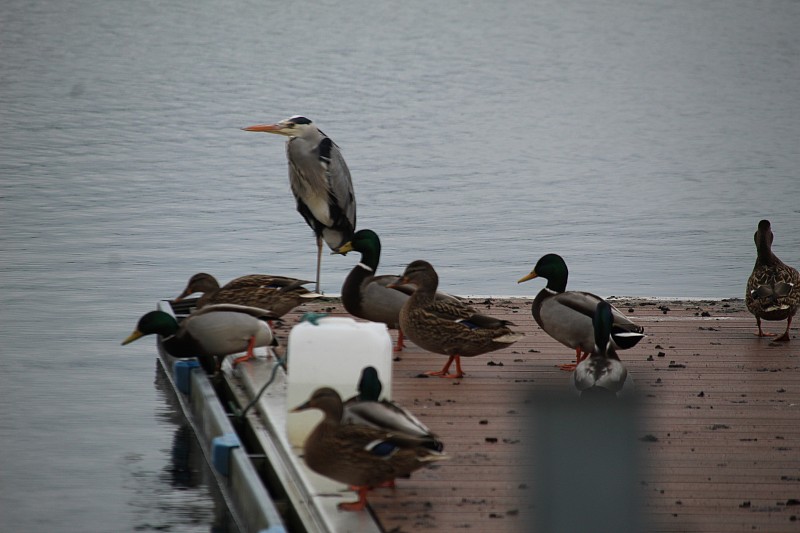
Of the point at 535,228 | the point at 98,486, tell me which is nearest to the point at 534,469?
the point at 98,486

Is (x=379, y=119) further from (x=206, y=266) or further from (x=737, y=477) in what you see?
(x=737, y=477)

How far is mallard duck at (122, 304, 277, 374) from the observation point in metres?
7.85

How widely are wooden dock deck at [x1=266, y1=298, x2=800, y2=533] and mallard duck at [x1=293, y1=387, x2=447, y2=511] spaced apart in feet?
0.50

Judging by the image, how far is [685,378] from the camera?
812 centimetres

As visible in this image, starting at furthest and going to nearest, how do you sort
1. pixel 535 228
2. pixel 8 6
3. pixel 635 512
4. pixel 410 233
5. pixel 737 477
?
pixel 8 6 → pixel 535 228 → pixel 410 233 → pixel 737 477 → pixel 635 512

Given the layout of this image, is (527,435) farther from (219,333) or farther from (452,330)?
(219,333)

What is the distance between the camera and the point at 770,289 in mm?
8969

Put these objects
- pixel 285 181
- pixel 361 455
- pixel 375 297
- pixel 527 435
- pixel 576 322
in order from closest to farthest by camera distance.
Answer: pixel 527 435 < pixel 361 455 < pixel 576 322 < pixel 375 297 < pixel 285 181

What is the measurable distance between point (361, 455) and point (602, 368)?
1818 mm

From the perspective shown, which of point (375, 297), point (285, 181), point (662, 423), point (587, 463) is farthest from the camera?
point (285, 181)

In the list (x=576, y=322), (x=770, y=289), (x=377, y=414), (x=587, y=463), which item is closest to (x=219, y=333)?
(x=576, y=322)

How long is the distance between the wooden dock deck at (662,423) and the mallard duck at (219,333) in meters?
0.85

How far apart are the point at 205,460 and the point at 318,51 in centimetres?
4143

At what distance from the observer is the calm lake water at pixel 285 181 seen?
9.44 meters
